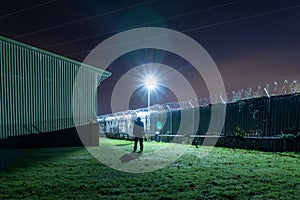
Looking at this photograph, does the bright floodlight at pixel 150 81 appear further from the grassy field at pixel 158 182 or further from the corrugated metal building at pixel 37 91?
the grassy field at pixel 158 182

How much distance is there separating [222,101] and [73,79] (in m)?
9.26

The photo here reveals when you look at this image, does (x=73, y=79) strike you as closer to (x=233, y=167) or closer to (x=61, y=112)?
(x=61, y=112)

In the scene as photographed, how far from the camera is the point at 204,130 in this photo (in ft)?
54.0

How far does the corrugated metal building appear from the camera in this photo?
13484 mm

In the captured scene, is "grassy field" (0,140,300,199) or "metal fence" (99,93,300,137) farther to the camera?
"metal fence" (99,93,300,137)

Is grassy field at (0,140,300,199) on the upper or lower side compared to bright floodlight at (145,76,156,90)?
lower

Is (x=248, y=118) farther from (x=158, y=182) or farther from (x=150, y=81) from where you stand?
(x=150, y=81)

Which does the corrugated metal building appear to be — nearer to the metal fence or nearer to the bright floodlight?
the metal fence

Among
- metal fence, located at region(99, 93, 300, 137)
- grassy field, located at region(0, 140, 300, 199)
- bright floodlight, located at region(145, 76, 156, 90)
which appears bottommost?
grassy field, located at region(0, 140, 300, 199)

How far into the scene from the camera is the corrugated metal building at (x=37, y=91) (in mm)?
13484

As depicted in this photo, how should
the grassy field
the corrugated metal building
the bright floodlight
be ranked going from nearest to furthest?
the grassy field < the corrugated metal building < the bright floodlight

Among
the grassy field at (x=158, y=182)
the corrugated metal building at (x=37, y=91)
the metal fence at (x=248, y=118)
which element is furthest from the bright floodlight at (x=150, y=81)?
the grassy field at (x=158, y=182)

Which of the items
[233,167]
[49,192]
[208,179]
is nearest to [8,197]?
[49,192]

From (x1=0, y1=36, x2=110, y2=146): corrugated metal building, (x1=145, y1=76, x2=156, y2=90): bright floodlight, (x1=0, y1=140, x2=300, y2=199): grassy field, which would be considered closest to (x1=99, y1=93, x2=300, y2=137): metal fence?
(x1=0, y1=140, x2=300, y2=199): grassy field
